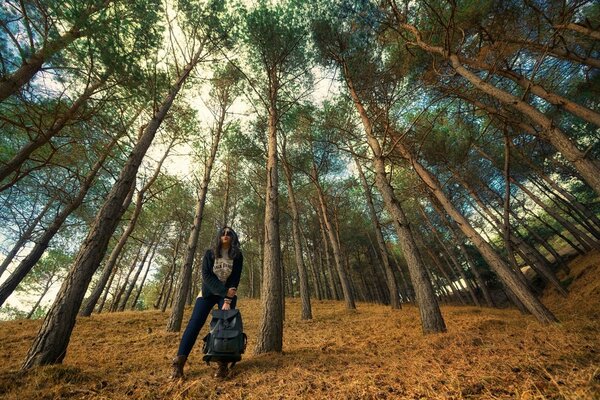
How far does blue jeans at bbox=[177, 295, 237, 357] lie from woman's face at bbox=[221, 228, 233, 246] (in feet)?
2.59

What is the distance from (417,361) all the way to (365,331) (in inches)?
Result: 126

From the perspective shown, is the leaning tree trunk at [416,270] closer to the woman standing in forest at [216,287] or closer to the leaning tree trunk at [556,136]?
the leaning tree trunk at [556,136]

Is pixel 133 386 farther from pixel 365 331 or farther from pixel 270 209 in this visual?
pixel 365 331

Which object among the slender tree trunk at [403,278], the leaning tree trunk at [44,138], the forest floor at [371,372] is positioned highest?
the slender tree trunk at [403,278]

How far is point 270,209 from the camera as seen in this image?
5473 millimetres

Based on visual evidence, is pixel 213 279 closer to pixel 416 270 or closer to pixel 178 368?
pixel 178 368

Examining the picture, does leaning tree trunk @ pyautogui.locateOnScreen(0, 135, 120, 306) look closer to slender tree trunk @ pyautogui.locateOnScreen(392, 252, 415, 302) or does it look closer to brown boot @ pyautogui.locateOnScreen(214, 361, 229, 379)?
brown boot @ pyautogui.locateOnScreen(214, 361, 229, 379)

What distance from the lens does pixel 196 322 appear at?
3.21 meters

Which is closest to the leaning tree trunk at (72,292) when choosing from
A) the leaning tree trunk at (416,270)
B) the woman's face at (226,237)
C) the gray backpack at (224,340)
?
the woman's face at (226,237)

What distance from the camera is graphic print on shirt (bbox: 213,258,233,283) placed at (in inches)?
142

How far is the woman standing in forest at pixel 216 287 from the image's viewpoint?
3.02 metres

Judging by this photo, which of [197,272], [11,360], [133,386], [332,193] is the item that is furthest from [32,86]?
[197,272]

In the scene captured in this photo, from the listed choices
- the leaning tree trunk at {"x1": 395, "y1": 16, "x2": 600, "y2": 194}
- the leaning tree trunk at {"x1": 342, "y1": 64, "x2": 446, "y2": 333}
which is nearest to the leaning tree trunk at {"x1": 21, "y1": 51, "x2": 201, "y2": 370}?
the leaning tree trunk at {"x1": 342, "y1": 64, "x2": 446, "y2": 333}

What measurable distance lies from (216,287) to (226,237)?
770mm
